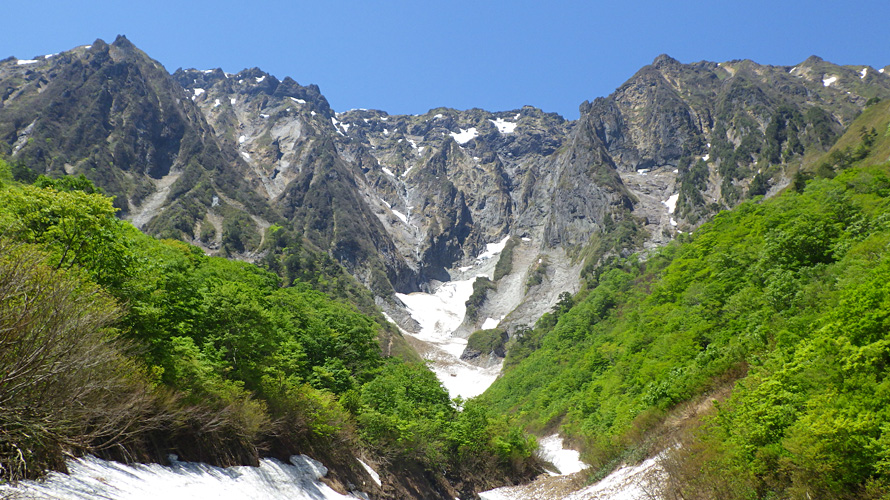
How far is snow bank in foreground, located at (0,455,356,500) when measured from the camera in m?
9.73

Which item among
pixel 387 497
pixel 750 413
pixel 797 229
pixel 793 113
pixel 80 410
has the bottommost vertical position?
pixel 387 497

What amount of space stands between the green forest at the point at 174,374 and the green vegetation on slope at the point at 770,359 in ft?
39.1

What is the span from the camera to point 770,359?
17.4 m

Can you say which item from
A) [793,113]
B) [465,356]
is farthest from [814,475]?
[793,113]

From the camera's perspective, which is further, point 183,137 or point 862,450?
point 183,137

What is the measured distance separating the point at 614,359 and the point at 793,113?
156 metres

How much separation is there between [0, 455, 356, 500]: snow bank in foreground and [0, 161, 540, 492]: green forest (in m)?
0.45

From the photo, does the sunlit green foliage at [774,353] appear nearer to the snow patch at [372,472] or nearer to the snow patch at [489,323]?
the snow patch at [372,472]

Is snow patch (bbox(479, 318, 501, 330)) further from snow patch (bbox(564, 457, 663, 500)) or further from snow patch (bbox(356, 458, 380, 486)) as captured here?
snow patch (bbox(564, 457, 663, 500))

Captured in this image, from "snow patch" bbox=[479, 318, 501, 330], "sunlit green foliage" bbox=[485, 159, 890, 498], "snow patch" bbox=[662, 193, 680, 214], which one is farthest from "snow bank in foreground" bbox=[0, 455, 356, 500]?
"snow patch" bbox=[662, 193, 680, 214]

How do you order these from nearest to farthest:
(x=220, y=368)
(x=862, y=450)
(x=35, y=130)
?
1. (x=862, y=450)
2. (x=220, y=368)
3. (x=35, y=130)

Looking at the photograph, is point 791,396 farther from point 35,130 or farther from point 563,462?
point 35,130

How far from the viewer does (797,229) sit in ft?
85.2

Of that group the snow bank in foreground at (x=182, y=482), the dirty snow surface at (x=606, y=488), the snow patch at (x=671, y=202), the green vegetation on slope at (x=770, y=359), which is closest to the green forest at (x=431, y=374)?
the green vegetation on slope at (x=770, y=359)
